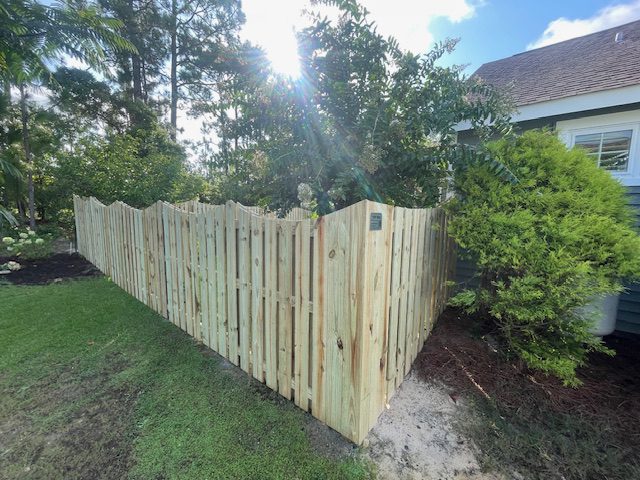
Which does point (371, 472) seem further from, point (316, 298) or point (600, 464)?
point (600, 464)

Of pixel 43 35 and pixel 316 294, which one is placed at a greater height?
pixel 43 35

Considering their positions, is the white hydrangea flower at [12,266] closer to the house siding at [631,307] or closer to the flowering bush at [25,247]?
the flowering bush at [25,247]

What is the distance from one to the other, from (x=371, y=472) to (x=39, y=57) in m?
10.7

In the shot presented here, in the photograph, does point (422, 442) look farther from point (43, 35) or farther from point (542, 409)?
point (43, 35)

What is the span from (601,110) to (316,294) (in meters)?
4.62

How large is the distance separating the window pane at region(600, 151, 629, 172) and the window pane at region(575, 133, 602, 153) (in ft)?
0.43

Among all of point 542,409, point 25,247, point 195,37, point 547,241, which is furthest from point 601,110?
point 195,37

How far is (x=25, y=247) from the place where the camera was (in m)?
7.77

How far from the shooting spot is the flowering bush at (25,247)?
7.56 m

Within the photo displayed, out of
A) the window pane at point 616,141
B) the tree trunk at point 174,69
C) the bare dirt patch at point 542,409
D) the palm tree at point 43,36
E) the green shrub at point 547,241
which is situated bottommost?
the bare dirt patch at point 542,409

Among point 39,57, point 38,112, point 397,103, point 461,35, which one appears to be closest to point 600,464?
point 397,103

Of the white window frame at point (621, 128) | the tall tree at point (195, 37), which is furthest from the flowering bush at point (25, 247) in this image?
the white window frame at point (621, 128)

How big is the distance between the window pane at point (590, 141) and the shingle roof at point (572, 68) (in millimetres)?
623

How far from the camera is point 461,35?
336 centimetres
